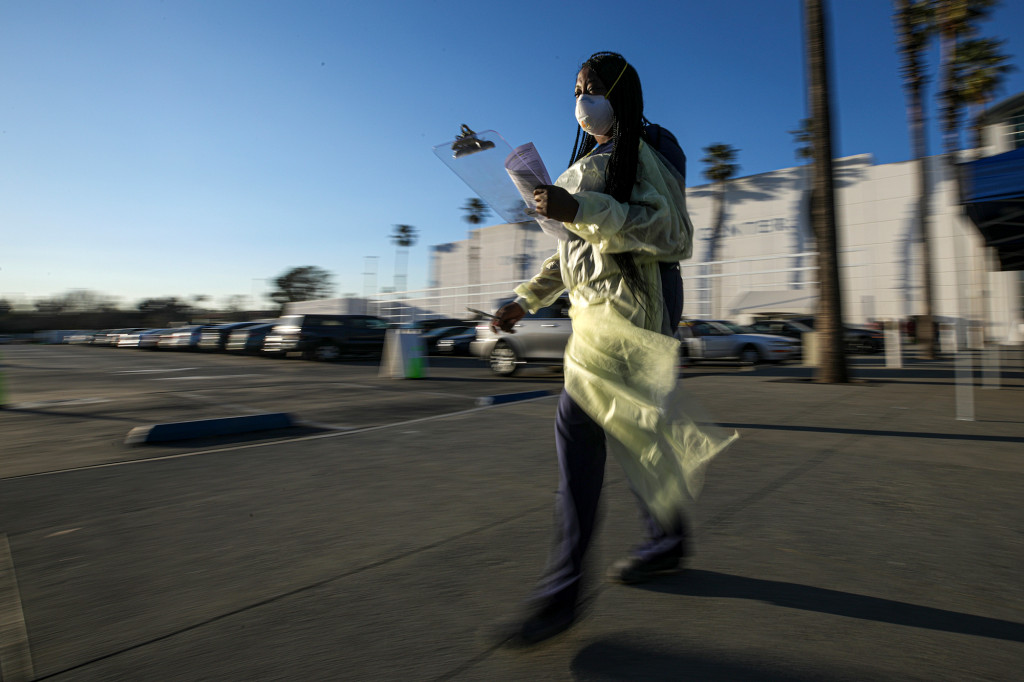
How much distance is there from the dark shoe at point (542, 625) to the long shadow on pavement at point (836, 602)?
1.78ft

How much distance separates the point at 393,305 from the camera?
52625 mm

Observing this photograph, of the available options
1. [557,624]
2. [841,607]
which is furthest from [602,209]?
[841,607]

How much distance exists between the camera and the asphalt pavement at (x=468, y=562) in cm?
191

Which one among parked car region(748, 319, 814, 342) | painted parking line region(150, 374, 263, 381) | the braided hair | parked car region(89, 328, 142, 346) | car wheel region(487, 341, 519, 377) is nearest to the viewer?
the braided hair

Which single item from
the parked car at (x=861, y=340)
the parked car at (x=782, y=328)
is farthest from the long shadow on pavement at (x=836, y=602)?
the parked car at (x=861, y=340)

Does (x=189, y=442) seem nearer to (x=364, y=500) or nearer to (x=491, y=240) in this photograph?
(x=364, y=500)

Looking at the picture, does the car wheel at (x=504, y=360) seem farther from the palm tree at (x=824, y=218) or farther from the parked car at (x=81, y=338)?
the parked car at (x=81, y=338)

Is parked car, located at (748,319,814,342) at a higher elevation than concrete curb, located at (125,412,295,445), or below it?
higher

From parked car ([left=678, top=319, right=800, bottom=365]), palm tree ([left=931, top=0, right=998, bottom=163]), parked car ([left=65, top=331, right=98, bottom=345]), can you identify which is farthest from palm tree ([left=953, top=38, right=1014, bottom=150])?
parked car ([left=65, top=331, right=98, bottom=345])

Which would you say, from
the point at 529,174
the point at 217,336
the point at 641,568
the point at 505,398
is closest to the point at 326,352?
the point at 217,336

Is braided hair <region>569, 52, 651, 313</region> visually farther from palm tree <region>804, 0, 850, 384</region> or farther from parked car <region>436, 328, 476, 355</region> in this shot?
parked car <region>436, 328, 476, 355</region>

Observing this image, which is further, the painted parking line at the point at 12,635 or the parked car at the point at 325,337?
the parked car at the point at 325,337

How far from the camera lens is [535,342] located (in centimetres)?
1398

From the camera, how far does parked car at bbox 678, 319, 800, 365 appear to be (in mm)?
17594
